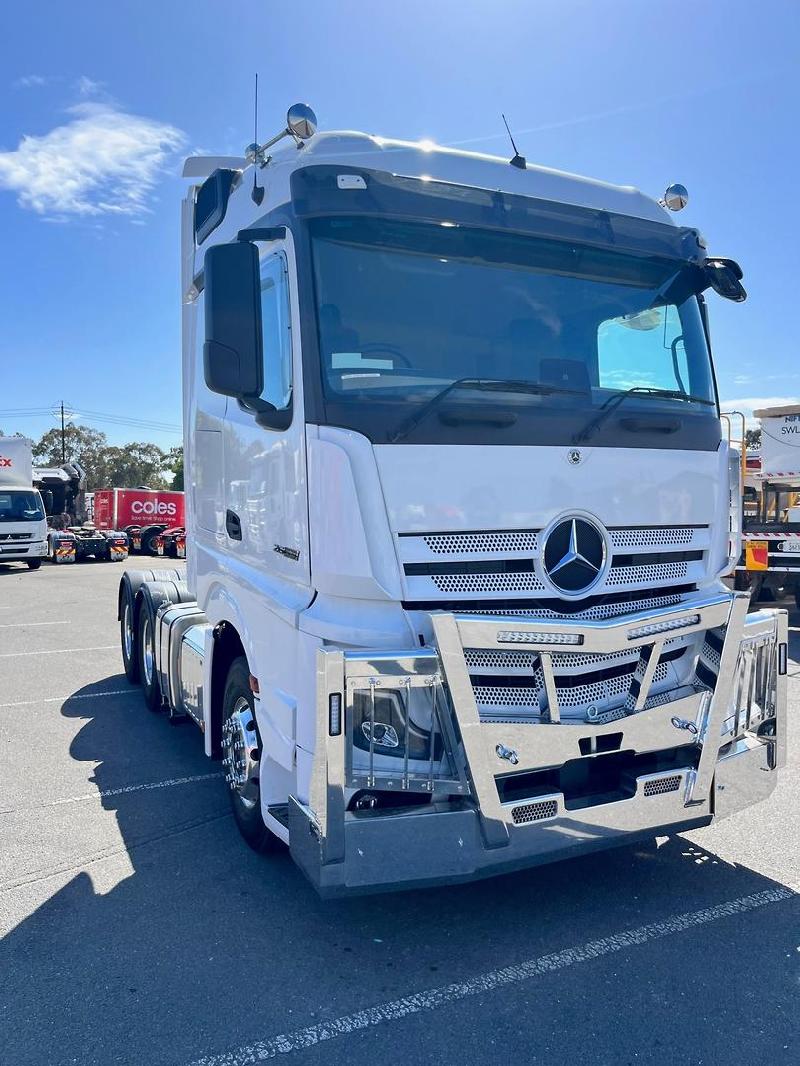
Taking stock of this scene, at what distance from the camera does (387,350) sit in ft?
11.4

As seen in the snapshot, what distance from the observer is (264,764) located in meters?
3.73

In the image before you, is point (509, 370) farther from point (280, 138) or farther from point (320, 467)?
point (280, 138)

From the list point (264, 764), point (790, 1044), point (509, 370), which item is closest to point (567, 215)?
point (509, 370)

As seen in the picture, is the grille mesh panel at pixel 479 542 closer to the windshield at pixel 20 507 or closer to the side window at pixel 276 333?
the side window at pixel 276 333

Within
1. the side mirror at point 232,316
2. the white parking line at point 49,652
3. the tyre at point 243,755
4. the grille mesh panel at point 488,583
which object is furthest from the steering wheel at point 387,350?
the white parking line at point 49,652

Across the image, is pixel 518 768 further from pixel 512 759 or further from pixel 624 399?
pixel 624 399

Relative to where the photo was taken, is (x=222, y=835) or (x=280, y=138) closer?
(x=280, y=138)

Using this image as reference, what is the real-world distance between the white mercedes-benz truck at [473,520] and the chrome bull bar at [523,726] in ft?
0.04

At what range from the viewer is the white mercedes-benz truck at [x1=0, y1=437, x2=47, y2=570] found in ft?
74.9

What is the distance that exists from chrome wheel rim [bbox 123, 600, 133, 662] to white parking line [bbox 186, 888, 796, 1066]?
595 centimetres

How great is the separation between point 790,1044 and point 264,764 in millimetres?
2219

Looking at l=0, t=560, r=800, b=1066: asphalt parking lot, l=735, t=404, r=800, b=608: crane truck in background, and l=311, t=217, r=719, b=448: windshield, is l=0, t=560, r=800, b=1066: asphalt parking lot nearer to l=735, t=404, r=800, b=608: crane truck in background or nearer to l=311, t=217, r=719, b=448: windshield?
l=311, t=217, r=719, b=448: windshield

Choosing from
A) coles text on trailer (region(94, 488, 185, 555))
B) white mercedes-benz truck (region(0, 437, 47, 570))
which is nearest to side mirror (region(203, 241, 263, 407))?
white mercedes-benz truck (region(0, 437, 47, 570))

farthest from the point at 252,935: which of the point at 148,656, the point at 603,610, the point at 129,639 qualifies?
the point at 129,639
